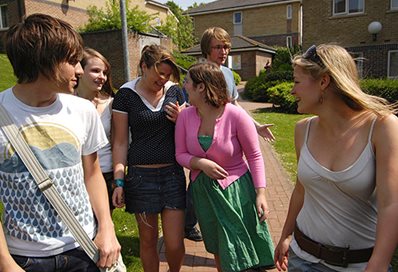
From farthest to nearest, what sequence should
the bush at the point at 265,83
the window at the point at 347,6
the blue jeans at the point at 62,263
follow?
the window at the point at 347,6 → the bush at the point at 265,83 → the blue jeans at the point at 62,263

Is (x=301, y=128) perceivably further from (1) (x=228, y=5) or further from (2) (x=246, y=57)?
(1) (x=228, y=5)

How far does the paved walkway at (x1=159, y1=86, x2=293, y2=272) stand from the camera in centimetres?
395

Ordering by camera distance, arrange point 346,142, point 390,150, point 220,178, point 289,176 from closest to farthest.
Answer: point 390,150 < point 346,142 < point 220,178 < point 289,176

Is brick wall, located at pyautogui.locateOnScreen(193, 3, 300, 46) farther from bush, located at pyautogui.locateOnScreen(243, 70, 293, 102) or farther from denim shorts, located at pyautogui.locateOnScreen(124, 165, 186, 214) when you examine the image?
denim shorts, located at pyautogui.locateOnScreen(124, 165, 186, 214)

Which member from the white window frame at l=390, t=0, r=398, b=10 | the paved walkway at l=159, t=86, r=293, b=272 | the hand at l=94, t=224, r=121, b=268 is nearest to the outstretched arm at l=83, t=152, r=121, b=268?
the hand at l=94, t=224, r=121, b=268

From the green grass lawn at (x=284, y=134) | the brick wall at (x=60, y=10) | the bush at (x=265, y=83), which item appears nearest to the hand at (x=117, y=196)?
the green grass lawn at (x=284, y=134)

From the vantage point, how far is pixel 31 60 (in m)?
1.69

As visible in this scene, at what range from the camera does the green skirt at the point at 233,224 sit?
277 cm

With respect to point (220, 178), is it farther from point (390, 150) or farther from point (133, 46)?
point (133, 46)

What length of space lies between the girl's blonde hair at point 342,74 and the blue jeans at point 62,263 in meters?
1.43

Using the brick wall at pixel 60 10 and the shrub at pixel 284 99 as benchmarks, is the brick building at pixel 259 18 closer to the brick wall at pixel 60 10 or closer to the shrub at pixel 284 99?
the brick wall at pixel 60 10

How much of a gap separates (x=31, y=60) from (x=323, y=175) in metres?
1.43

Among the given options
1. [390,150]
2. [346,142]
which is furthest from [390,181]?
[346,142]

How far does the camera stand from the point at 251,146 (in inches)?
112
